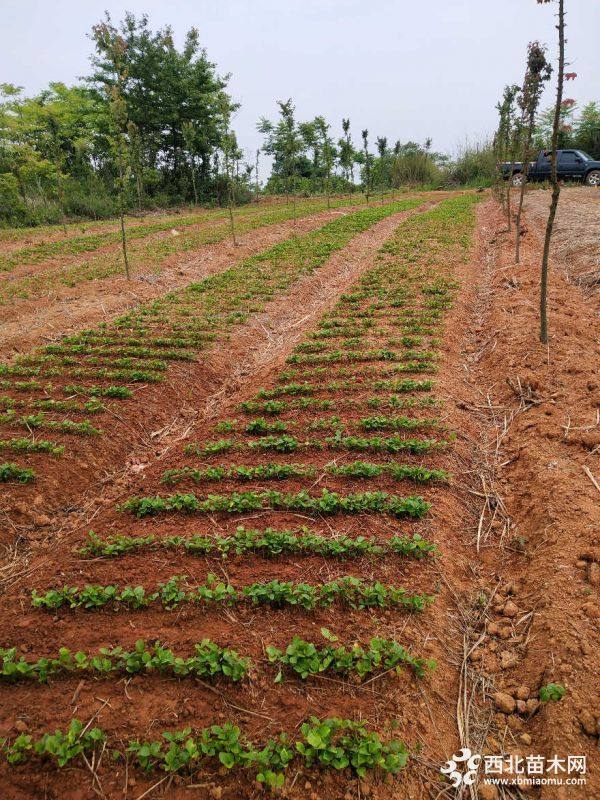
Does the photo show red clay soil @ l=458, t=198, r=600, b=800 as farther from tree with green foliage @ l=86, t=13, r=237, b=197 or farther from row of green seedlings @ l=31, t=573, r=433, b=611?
tree with green foliage @ l=86, t=13, r=237, b=197

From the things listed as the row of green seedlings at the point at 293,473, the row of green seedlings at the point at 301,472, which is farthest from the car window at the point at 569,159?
the row of green seedlings at the point at 301,472

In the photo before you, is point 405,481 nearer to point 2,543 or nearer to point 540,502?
point 540,502

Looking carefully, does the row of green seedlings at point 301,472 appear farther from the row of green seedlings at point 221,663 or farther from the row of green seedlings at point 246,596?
the row of green seedlings at point 221,663

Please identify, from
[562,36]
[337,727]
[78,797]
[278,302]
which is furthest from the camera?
[278,302]

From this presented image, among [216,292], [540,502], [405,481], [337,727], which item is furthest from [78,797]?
[216,292]


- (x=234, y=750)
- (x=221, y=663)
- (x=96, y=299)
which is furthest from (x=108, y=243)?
(x=234, y=750)

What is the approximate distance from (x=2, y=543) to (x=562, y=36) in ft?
29.9

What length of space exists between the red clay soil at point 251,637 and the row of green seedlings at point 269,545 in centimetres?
8

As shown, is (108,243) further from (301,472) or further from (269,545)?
(269,545)

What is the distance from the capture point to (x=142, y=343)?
8.58 m

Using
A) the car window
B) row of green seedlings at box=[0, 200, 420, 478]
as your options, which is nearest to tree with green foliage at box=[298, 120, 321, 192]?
the car window

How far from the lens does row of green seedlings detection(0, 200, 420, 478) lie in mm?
6090

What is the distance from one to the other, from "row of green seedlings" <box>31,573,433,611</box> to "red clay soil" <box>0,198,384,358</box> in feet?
22.2

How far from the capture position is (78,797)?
247cm
